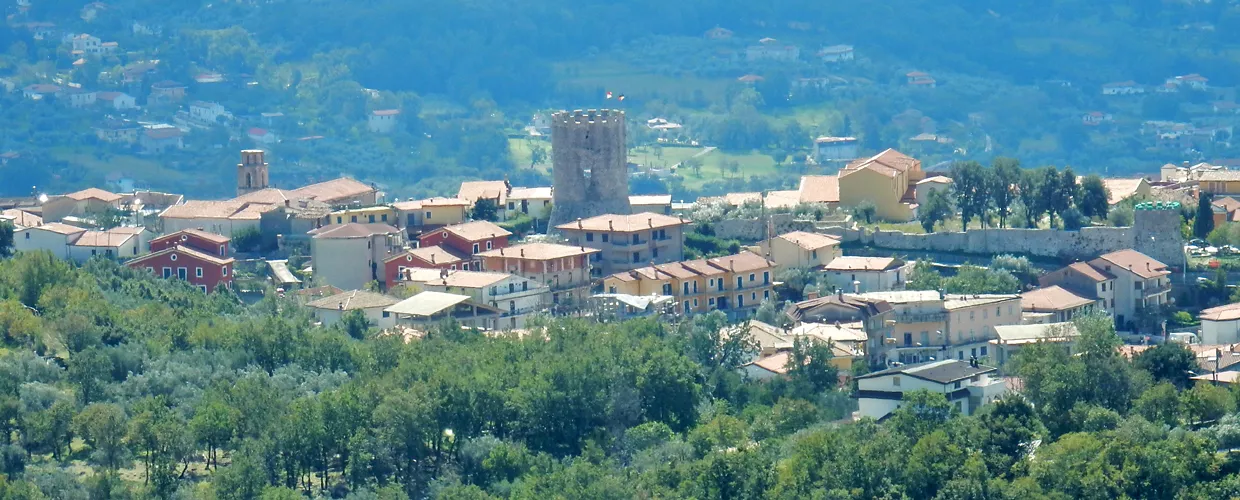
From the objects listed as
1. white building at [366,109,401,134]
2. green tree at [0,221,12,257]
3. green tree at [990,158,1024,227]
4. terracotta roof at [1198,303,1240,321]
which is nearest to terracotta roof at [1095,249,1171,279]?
terracotta roof at [1198,303,1240,321]

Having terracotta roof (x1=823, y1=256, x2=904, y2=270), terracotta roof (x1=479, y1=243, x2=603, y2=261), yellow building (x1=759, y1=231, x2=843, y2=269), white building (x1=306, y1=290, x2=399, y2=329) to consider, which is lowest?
white building (x1=306, y1=290, x2=399, y2=329)

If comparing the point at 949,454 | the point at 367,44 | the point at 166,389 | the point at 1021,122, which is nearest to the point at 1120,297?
the point at 949,454

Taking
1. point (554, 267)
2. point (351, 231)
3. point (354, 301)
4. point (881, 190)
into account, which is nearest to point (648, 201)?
point (881, 190)

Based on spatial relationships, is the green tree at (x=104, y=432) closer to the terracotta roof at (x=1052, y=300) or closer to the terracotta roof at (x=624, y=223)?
the terracotta roof at (x=624, y=223)

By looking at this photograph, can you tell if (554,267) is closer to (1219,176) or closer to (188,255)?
(188,255)

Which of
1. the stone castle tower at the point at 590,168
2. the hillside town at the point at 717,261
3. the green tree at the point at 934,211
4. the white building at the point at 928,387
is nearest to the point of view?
the white building at the point at 928,387

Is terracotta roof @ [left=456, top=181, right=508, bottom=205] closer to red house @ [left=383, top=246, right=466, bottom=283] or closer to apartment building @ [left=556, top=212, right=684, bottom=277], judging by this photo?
apartment building @ [left=556, top=212, right=684, bottom=277]

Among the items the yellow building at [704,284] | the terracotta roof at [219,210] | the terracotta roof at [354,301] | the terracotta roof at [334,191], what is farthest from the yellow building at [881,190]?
the terracotta roof at [219,210]
